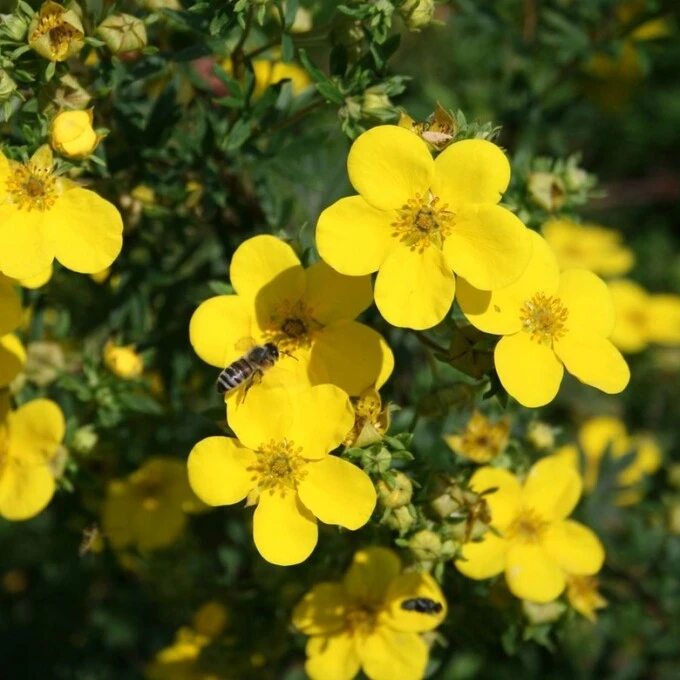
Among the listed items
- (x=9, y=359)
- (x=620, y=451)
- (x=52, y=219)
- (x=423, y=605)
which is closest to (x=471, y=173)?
(x=52, y=219)

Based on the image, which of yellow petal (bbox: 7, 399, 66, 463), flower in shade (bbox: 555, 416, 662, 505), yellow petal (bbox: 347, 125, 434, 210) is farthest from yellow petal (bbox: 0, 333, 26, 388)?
flower in shade (bbox: 555, 416, 662, 505)

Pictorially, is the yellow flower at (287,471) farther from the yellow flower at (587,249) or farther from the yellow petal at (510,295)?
the yellow flower at (587,249)

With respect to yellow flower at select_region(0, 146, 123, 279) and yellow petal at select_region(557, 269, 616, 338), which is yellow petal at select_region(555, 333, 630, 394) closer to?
yellow petal at select_region(557, 269, 616, 338)

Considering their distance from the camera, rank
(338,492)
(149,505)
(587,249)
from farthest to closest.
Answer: (587,249), (149,505), (338,492)

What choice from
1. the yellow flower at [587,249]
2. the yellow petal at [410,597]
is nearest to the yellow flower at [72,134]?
the yellow petal at [410,597]

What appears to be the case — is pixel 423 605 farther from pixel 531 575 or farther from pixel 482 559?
pixel 531 575

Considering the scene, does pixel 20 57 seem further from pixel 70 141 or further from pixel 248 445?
pixel 248 445

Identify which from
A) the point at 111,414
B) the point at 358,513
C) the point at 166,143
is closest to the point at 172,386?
the point at 111,414
